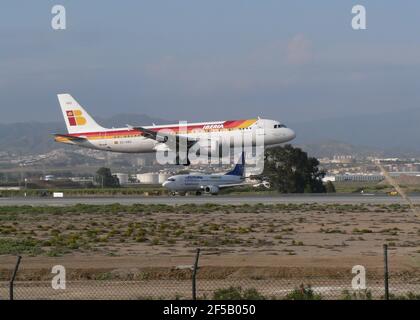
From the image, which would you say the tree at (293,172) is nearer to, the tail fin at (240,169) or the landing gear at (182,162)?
the tail fin at (240,169)

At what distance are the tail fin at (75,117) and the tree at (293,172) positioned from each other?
92.9 feet

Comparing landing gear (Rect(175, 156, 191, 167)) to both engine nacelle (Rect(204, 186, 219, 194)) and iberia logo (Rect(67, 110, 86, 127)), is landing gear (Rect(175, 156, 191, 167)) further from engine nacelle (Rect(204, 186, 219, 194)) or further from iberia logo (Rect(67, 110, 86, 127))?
iberia logo (Rect(67, 110, 86, 127))

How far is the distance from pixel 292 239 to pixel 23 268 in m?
15.2

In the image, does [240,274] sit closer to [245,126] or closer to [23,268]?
[23,268]

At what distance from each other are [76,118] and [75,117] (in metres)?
0.28

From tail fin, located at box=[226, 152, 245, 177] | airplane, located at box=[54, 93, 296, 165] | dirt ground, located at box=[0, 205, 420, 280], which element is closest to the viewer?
dirt ground, located at box=[0, 205, 420, 280]

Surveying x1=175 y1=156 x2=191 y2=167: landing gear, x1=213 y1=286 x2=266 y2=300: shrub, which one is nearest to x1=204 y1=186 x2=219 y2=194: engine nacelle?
x1=175 y1=156 x2=191 y2=167: landing gear

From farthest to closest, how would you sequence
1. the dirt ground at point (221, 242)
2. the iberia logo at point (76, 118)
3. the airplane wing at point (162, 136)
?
the iberia logo at point (76, 118) → the airplane wing at point (162, 136) → the dirt ground at point (221, 242)

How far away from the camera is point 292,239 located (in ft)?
128

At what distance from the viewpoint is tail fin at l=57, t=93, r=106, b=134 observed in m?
97.2

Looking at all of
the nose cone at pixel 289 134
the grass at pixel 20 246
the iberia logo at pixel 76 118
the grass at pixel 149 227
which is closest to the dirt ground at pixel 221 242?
the grass at pixel 149 227

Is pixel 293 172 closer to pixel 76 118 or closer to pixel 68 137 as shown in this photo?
pixel 76 118

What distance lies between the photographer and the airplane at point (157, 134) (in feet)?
284

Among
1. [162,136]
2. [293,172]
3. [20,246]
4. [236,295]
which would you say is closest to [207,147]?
[162,136]
